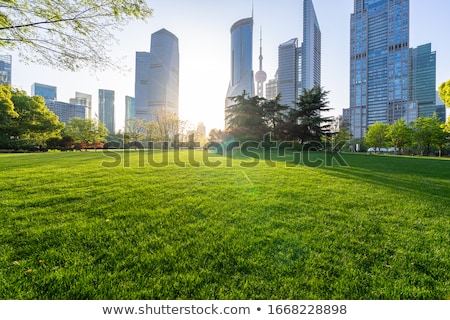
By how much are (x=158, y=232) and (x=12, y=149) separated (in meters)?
36.8

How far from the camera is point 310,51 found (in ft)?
398

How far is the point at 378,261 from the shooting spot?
2.41 m

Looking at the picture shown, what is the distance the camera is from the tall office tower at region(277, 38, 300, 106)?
4437 inches

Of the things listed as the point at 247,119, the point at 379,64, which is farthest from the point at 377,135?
the point at 379,64

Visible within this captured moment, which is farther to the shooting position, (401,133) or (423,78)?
(423,78)

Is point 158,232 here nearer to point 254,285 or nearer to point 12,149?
point 254,285

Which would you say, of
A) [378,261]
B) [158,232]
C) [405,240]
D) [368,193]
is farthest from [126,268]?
[368,193]

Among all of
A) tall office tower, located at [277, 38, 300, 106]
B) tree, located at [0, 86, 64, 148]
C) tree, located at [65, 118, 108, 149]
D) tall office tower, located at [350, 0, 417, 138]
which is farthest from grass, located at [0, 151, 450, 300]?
tall office tower, located at [350, 0, 417, 138]

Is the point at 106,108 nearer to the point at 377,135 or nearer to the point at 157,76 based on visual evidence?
the point at 157,76

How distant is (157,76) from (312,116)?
92.4m

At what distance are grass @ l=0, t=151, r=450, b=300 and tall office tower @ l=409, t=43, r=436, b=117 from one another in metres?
164

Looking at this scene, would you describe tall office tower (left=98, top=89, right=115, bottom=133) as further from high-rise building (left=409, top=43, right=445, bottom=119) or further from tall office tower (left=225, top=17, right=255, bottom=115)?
high-rise building (left=409, top=43, right=445, bottom=119)

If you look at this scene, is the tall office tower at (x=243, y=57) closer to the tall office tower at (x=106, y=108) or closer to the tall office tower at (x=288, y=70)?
the tall office tower at (x=288, y=70)

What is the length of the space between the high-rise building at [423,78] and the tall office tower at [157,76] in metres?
142
